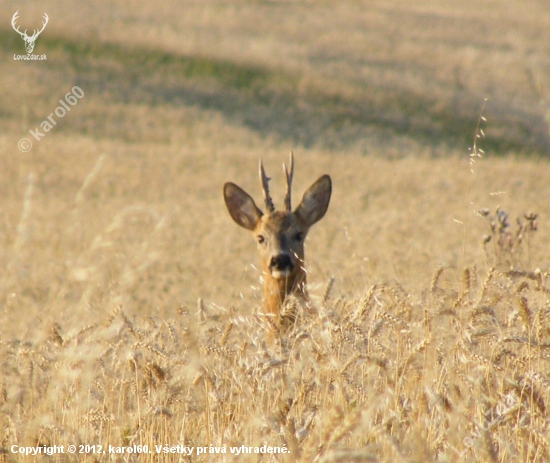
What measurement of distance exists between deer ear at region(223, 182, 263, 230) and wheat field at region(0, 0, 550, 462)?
0.71 m

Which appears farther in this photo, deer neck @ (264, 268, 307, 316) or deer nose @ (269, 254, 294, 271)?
deer neck @ (264, 268, 307, 316)

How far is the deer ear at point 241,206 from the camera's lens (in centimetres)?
765

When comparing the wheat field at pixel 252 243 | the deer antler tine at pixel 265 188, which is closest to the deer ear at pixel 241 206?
the deer antler tine at pixel 265 188

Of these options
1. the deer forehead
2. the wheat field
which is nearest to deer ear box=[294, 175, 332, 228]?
the deer forehead

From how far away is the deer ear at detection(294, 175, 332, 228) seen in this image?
761 cm

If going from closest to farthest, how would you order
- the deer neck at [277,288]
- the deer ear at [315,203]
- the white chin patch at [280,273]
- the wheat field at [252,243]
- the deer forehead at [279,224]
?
1. the wheat field at [252,243]
2. the white chin patch at [280,273]
3. the deer neck at [277,288]
4. the deer forehead at [279,224]
5. the deer ear at [315,203]

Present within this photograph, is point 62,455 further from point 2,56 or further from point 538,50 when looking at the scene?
point 538,50

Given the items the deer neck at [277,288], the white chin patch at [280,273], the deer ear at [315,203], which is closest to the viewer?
the white chin patch at [280,273]

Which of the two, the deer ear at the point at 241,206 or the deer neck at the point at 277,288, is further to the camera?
the deer ear at the point at 241,206

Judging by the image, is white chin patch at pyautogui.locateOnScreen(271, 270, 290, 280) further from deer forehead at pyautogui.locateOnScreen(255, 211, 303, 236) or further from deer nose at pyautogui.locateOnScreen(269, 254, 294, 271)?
deer forehead at pyautogui.locateOnScreen(255, 211, 303, 236)

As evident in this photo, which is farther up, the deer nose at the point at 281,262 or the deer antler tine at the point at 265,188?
the deer antler tine at the point at 265,188

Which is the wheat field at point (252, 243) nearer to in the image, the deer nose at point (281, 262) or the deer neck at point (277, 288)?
the deer neck at point (277, 288)

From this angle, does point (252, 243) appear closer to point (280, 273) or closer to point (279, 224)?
point (279, 224)

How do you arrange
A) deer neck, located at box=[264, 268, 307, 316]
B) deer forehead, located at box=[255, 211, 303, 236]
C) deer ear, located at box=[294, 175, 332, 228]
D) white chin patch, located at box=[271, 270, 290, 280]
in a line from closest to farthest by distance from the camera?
white chin patch, located at box=[271, 270, 290, 280]
deer neck, located at box=[264, 268, 307, 316]
deer forehead, located at box=[255, 211, 303, 236]
deer ear, located at box=[294, 175, 332, 228]
